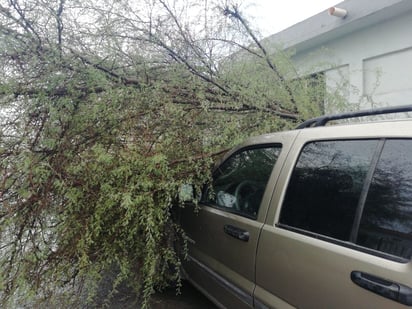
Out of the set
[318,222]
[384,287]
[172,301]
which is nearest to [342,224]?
[318,222]

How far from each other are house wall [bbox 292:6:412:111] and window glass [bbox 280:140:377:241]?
3078 mm

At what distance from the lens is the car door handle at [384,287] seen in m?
1.19

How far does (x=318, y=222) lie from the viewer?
1.66 meters

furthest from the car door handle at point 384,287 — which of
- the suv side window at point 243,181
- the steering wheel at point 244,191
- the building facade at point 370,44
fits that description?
the building facade at point 370,44

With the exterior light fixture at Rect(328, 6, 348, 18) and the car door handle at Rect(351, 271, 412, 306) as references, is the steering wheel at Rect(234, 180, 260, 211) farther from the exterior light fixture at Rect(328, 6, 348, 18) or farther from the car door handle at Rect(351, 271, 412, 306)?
the exterior light fixture at Rect(328, 6, 348, 18)

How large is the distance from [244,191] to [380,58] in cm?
438

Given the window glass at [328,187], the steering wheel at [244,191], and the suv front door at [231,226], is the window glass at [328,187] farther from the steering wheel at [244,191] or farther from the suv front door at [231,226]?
the steering wheel at [244,191]

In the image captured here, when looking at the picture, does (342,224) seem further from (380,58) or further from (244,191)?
(380,58)

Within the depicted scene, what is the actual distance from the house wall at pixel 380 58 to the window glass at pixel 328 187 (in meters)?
3.08

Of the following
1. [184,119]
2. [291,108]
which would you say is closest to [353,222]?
[184,119]

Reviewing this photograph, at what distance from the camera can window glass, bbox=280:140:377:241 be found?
1.53 meters

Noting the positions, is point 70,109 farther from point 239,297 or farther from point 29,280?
point 239,297

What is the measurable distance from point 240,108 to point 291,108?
63 cm

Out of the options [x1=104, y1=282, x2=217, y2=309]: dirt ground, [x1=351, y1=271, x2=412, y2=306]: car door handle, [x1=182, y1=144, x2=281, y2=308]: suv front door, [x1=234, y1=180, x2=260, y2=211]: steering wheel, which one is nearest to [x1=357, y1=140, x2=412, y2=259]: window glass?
[x1=351, y1=271, x2=412, y2=306]: car door handle
